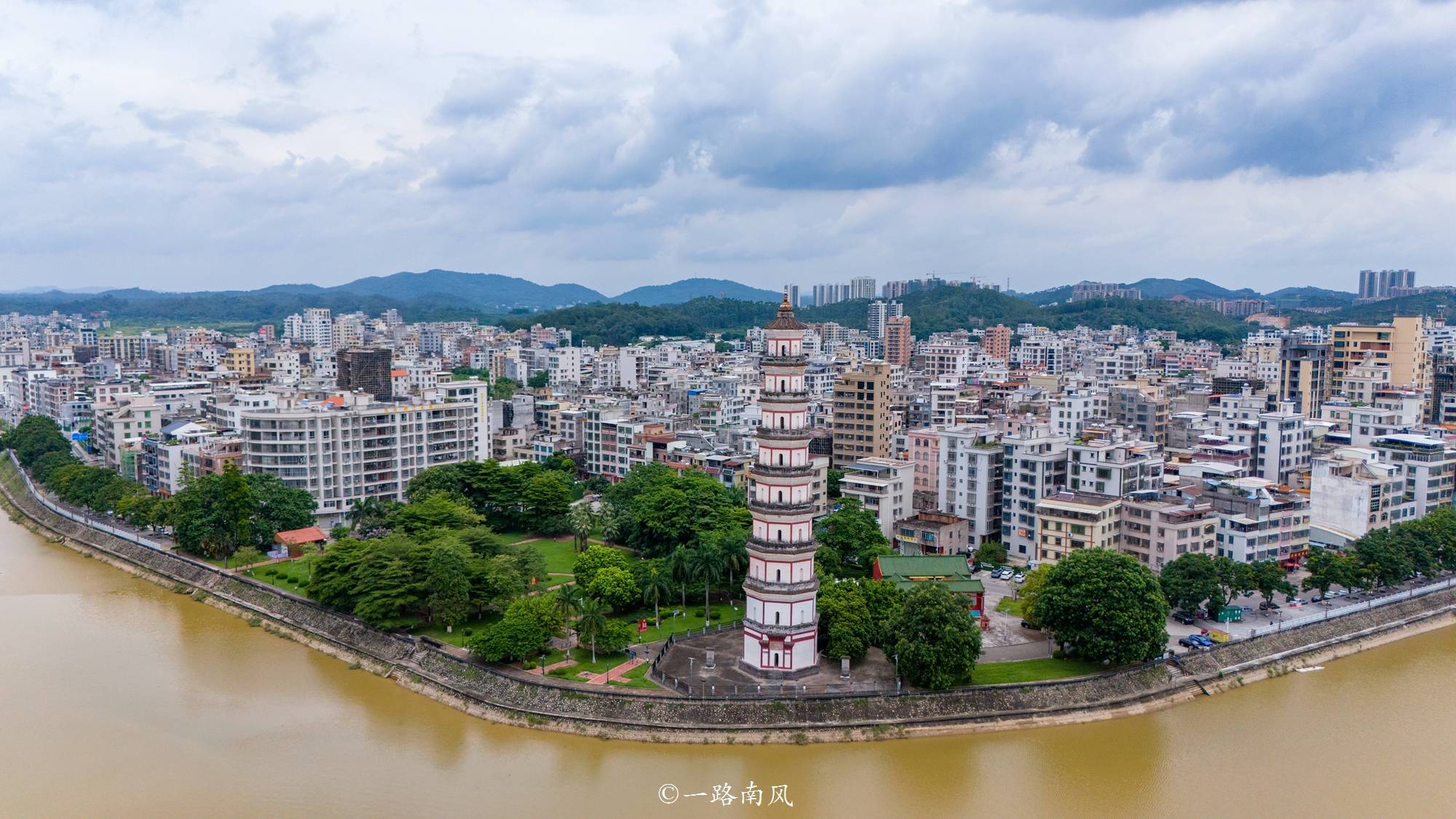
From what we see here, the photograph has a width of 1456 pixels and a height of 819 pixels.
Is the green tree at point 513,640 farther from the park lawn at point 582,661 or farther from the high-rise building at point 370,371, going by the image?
the high-rise building at point 370,371

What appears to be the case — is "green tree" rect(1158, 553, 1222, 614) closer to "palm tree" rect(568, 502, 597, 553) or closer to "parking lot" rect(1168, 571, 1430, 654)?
"parking lot" rect(1168, 571, 1430, 654)

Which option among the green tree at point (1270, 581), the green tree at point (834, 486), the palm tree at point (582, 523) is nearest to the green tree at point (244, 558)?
the palm tree at point (582, 523)

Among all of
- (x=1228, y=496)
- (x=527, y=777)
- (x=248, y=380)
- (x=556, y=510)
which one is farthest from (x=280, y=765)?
(x=248, y=380)

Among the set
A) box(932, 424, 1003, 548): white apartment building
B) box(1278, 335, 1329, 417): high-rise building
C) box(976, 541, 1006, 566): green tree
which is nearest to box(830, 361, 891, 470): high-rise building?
box(932, 424, 1003, 548): white apartment building

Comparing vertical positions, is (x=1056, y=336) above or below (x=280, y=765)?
above

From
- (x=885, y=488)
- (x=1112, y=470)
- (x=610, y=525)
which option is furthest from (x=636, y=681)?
(x=1112, y=470)

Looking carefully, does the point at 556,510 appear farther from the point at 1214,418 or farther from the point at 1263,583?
the point at 1214,418

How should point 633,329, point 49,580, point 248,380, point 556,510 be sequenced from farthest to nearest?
point 633,329, point 248,380, point 556,510, point 49,580
